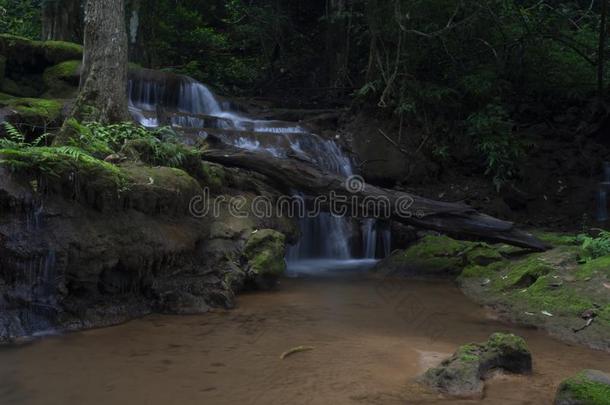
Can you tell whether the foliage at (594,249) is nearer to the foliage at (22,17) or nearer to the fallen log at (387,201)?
the fallen log at (387,201)

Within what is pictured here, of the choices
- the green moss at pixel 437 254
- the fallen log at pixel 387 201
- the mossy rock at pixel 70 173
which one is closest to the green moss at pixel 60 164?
the mossy rock at pixel 70 173

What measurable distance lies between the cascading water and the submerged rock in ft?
17.2

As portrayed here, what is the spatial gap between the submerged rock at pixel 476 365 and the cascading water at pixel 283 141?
5.23 metres

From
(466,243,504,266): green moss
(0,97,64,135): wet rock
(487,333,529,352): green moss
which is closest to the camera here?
(487,333,529,352): green moss

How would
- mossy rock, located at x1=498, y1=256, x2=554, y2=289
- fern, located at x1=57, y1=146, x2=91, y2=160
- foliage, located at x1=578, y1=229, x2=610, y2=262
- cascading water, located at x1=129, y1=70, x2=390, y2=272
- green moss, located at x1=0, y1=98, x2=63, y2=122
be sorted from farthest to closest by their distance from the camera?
cascading water, located at x1=129, y1=70, x2=390, y2=272 → green moss, located at x1=0, y1=98, x2=63, y2=122 → foliage, located at x1=578, y1=229, x2=610, y2=262 → mossy rock, located at x1=498, y1=256, x2=554, y2=289 → fern, located at x1=57, y1=146, x2=91, y2=160

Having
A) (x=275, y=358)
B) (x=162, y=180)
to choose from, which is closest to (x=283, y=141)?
(x=162, y=180)

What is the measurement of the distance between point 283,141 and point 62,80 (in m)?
5.39

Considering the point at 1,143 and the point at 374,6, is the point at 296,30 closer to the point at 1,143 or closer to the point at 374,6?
the point at 374,6

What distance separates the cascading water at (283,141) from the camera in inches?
428

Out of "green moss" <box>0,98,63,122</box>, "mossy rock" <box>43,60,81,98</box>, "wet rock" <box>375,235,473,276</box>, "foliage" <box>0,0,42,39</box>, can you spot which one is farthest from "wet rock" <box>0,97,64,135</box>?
"foliage" <box>0,0,42,39</box>

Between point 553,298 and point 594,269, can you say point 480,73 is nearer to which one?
point 594,269

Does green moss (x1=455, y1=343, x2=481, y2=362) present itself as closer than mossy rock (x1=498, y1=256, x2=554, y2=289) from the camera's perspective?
Yes

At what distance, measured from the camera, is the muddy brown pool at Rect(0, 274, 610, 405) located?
14.5 feet

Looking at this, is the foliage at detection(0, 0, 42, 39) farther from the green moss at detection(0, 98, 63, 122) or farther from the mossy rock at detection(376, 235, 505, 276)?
the mossy rock at detection(376, 235, 505, 276)
